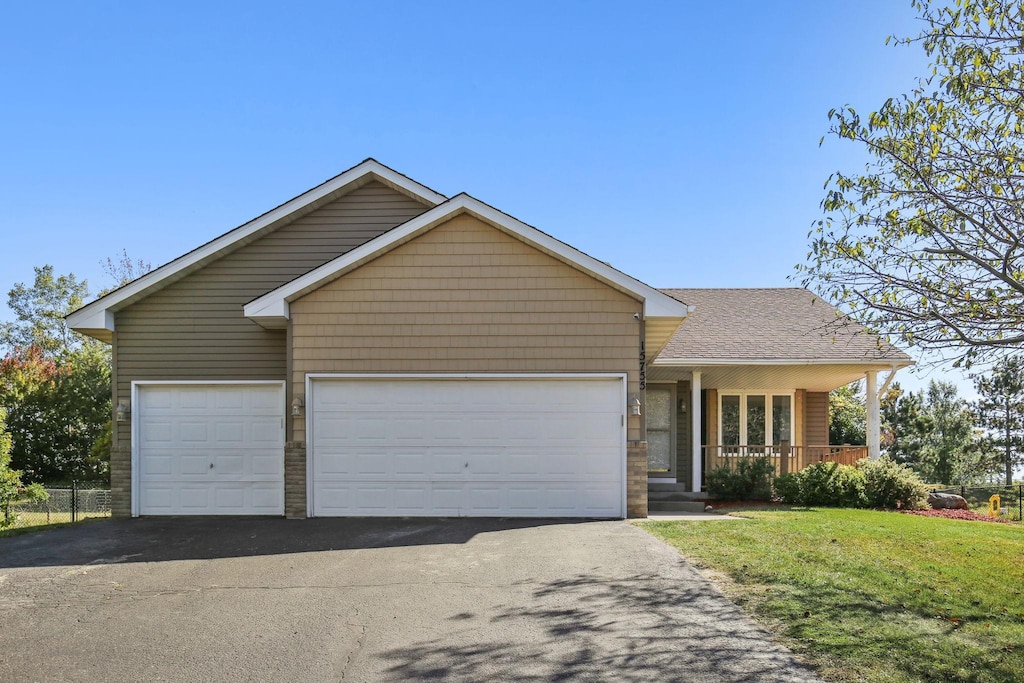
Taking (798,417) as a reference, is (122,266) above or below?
above

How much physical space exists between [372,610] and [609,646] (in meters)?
2.20

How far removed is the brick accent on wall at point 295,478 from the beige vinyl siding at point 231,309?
1.86 metres

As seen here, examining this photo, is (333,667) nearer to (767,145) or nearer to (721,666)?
(721,666)

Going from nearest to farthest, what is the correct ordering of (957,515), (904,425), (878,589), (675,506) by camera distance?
1. (878,589)
2. (675,506)
3. (957,515)
4. (904,425)

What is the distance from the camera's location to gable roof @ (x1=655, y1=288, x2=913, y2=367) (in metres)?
15.2

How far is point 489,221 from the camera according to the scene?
37.4ft

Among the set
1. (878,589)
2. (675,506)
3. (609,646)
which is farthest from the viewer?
(675,506)

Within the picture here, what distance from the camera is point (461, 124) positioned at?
56.9 ft

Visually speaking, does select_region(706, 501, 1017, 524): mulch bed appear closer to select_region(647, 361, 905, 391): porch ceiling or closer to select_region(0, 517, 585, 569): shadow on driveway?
select_region(647, 361, 905, 391): porch ceiling

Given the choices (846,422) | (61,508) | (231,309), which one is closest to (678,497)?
(231,309)

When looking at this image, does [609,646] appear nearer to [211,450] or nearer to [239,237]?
[211,450]

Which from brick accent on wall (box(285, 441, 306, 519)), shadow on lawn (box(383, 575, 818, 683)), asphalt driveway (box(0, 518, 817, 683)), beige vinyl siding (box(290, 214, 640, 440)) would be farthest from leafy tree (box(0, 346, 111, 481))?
shadow on lawn (box(383, 575, 818, 683))

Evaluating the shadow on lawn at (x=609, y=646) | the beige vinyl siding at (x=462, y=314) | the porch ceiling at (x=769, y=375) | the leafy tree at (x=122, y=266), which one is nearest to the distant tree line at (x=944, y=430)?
the porch ceiling at (x=769, y=375)

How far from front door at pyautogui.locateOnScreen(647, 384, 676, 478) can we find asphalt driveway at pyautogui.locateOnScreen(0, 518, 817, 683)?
7.59 m
